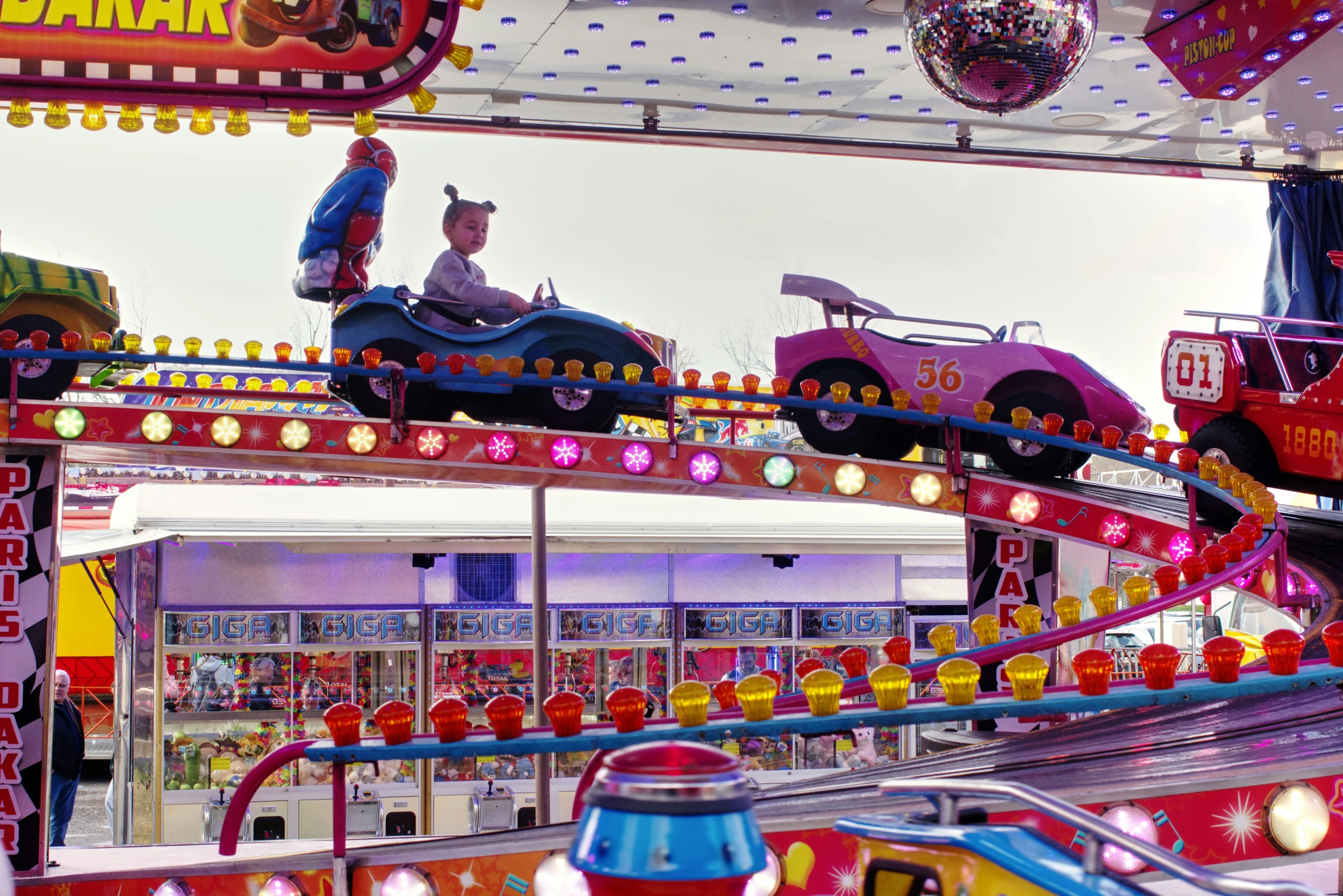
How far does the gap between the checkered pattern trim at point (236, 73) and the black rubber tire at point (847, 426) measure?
8.40 ft

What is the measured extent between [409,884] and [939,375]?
140 inches

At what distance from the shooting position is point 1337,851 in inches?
73.9

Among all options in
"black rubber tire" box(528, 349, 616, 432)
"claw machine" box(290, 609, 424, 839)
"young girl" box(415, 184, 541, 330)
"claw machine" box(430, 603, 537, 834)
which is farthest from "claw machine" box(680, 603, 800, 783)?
"young girl" box(415, 184, 541, 330)

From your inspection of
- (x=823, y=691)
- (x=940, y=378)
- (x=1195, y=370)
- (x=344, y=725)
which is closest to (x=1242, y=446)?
(x=1195, y=370)

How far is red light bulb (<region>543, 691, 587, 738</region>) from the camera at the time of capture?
1.92m

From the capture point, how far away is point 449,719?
194 cm

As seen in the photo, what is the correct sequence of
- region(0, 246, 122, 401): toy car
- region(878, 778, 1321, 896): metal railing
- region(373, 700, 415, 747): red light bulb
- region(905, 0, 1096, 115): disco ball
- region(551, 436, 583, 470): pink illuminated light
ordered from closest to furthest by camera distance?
region(878, 778, 1321, 896): metal railing
region(373, 700, 415, 747): red light bulb
region(905, 0, 1096, 115): disco ball
region(0, 246, 122, 401): toy car
region(551, 436, 583, 470): pink illuminated light

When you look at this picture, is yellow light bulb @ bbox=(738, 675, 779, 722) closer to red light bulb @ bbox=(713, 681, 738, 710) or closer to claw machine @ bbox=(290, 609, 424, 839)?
red light bulb @ bbox=(713, 681, 738, 710)

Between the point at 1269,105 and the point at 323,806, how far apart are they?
604cm

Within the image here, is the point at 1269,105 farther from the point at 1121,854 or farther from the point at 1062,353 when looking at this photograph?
the point at 1121,854

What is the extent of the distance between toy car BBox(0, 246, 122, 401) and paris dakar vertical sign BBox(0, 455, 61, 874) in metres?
0.42

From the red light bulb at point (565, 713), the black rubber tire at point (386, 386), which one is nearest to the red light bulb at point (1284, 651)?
the red light bulb at point (565, 713)

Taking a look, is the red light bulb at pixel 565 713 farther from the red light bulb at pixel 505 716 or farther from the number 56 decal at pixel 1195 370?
the number 56 decal at pixel 1195 370

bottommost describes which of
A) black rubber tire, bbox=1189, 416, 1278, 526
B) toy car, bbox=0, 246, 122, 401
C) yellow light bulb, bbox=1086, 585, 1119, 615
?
yellow light bulb, bbox=1086, 585, 1119, 615
